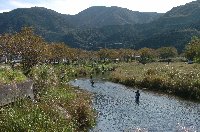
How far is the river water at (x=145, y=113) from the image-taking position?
126ft

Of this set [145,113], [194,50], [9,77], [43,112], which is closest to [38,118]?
[43,112]

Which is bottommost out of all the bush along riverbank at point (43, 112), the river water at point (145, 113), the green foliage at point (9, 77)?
the river water at point (145, 113)

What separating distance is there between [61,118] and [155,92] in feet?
127

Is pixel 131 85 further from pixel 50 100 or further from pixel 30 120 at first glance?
pixel 30 120

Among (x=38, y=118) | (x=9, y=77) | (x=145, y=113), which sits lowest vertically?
(x=145, y=113)

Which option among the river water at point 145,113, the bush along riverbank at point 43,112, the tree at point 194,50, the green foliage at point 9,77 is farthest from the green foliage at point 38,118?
the tree at point 194,50

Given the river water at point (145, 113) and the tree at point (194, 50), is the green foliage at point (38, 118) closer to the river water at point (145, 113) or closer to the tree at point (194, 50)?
the river water at point (145, 113)

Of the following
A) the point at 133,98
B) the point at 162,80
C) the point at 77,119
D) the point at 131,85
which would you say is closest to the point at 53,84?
the point at 77,119

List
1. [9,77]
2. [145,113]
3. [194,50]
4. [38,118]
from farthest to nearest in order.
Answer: [194,50]
[145,113]
[9,77]
[38,118]

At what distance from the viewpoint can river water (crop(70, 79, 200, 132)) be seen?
38.3m

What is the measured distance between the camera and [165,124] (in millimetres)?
39969

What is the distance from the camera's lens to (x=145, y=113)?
1847 inches

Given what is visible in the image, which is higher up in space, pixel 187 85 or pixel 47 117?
pixel 47 117

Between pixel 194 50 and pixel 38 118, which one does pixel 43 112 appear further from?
pixel 194 50
